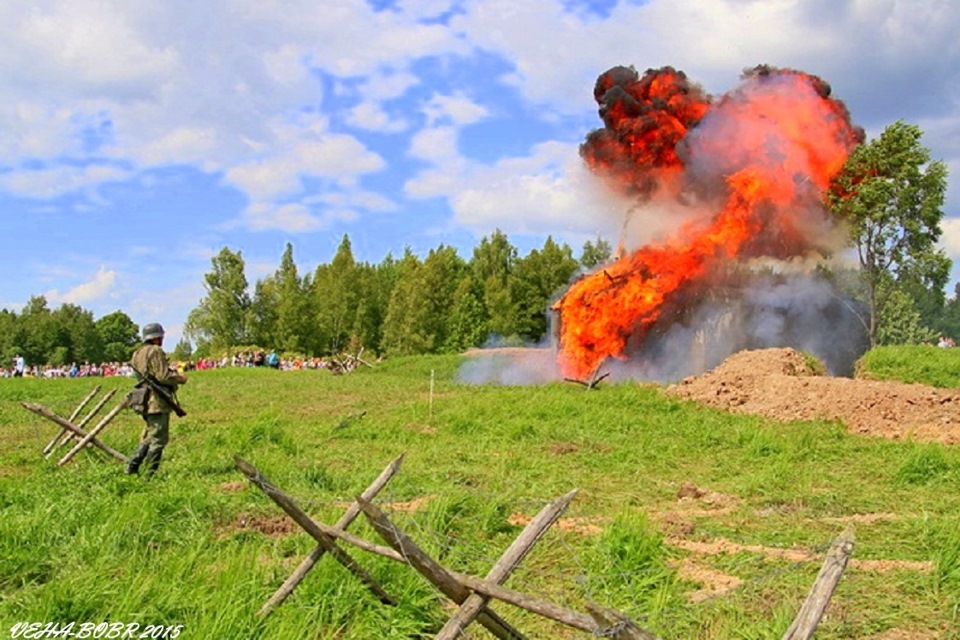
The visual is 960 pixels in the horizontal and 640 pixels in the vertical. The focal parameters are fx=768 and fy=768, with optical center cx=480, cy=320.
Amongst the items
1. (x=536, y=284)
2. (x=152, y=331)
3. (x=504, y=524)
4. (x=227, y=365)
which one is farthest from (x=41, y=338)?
(x=504, y=524)

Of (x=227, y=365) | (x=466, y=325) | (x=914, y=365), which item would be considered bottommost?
(x=914, y=365)

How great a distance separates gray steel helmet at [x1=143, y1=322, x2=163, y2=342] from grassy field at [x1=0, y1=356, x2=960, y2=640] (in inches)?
74.8

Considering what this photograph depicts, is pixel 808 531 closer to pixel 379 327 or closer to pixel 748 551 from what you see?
pixel 748 551

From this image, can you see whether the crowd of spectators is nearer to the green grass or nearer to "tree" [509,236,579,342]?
"tree" [509,236,579,342]

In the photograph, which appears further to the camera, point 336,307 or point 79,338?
point 79,338

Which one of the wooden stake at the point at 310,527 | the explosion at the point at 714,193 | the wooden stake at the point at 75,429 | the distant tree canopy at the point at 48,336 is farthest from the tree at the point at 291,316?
the wooden stake at the point at 310,527

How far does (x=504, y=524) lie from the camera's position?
8.17m

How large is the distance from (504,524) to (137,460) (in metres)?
5.49

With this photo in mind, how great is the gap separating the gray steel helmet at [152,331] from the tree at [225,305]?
161 feet

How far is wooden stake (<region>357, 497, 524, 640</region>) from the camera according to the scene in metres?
4.36

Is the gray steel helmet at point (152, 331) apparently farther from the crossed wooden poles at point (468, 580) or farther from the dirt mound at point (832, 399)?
the dirt mound at point (832, 399)

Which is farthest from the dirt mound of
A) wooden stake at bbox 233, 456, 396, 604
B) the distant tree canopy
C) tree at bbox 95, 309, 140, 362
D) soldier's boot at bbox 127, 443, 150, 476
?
tree at bbox 95, 309, 140, 362

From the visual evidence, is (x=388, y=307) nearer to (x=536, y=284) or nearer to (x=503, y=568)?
(x=536, y=284)

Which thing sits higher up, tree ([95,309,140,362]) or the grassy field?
tree ([95,309,140,362])
